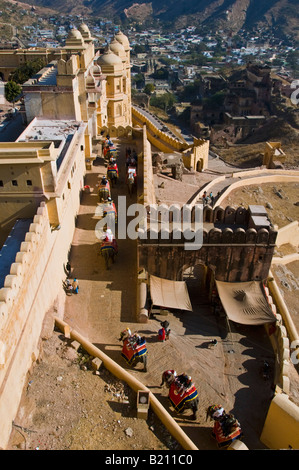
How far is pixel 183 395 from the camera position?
11.7 m

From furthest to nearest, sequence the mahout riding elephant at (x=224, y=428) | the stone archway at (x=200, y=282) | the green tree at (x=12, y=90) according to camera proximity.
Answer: the green tree at (x=12, y=90)
the stone archway at (x=200, y=282)
the mahout riding elephant at (x=224, y=428)

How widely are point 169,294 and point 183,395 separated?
486 centimetres

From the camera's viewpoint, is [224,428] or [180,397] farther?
[180,397]

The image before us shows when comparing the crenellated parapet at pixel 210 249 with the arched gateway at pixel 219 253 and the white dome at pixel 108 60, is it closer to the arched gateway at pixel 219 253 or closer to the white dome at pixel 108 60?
the arched gateway at pixel 219 253

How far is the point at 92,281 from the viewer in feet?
55.6

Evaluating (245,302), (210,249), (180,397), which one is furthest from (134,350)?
(210,249)

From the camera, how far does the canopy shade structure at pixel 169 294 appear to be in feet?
50.9

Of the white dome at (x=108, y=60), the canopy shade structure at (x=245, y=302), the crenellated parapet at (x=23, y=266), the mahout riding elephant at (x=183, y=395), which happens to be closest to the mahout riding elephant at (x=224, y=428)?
the mahout riding elephant at (x=183, y=395)

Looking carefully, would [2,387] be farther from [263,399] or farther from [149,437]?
[263,399]

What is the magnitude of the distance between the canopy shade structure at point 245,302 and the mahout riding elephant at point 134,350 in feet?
12.7

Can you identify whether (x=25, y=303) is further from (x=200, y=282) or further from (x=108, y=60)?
(x=108, y=60)

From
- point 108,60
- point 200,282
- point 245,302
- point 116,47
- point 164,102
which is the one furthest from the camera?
point 164,102

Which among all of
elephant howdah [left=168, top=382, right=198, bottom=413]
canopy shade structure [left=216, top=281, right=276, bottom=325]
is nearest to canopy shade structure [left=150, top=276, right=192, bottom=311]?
canopy shade structure [left=216, top=281, right=276, bottom=325]

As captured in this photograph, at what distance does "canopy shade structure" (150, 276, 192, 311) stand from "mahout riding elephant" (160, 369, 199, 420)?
149 inches
